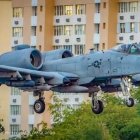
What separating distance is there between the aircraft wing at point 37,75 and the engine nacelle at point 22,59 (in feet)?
3.23

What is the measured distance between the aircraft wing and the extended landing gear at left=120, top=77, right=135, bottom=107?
3.36 meters

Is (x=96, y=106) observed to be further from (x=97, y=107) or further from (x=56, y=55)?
(x=56, y=55)

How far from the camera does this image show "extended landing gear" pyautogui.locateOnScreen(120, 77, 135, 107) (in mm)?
114000

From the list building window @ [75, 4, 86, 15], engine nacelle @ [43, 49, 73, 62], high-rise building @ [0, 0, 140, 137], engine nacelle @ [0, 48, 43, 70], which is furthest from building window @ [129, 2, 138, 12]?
engine nacelle @ [0, 48, 43, 70]

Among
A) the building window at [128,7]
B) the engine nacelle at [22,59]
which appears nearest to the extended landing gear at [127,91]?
the engine nacelle at [22,59]

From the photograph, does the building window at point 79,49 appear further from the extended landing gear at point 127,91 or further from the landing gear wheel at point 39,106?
the extended landing gear at point 127,91

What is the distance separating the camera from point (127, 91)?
11494 cm

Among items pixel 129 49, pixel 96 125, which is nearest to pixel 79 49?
pixel 96 125

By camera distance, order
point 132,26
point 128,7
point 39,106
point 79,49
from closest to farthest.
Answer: point 39,106 → point 132,26 → point 128,7 → point 79,49

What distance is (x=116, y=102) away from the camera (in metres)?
182

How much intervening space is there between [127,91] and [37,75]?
655 cm

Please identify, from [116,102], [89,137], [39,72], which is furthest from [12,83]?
[116,102]

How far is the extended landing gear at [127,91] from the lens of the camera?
114000 mm

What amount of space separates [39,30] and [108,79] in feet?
273
